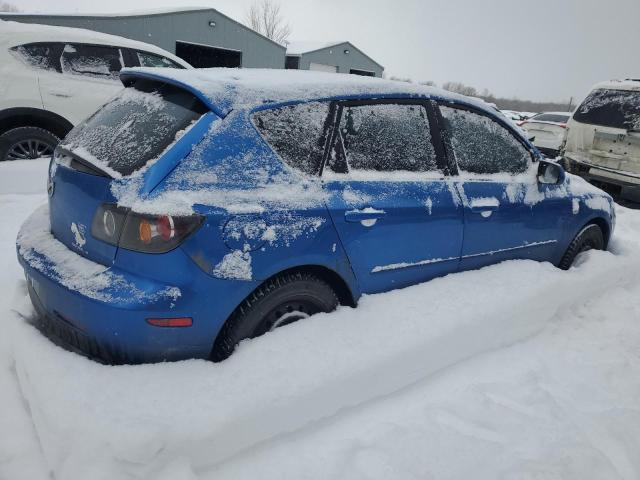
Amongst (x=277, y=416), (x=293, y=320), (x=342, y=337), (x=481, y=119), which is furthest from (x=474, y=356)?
(x=481, y=119)

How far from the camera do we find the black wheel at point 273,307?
7.01 ft

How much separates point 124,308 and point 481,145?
101 inches

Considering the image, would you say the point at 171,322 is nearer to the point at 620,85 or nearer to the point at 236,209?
the point at 236,209

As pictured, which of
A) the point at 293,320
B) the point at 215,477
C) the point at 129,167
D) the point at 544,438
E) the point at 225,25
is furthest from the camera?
the point at 225,25

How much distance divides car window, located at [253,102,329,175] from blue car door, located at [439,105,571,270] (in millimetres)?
1026

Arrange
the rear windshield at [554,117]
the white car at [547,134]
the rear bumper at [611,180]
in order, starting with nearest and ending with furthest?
the rear bumper at [611,180] → the white car at [547,134] → the rear windshield at [554,117]

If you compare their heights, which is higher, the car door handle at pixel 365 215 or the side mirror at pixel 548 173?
the side mirror at pixel 548 173

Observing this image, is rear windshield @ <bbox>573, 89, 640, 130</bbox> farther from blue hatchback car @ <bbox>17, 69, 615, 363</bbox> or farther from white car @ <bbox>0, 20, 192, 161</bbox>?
white car @ <bbox>0, 20, 192, 161</bbox>

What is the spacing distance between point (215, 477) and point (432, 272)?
1.77 meters

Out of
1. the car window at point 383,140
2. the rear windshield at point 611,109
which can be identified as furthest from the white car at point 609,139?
the car window at point 383,140

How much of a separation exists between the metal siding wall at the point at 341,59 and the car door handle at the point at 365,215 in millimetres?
21268

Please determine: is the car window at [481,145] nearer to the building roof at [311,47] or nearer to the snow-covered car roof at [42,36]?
the snow-covered car roof at [42,36]

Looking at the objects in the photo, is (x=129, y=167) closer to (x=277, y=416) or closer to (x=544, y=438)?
(x=277, y=416)

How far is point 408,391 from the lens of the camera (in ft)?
8.04
